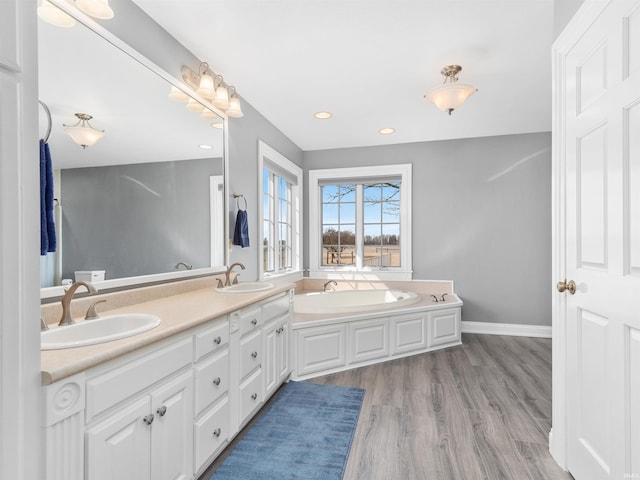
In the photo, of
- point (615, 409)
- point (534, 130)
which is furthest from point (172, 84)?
point (534, 130)

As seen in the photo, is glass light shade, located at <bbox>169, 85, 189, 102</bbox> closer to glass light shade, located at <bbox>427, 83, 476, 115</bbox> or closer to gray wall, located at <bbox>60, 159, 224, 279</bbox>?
gray wall, located at <bbox>60, 159, 224, 279</bbox>

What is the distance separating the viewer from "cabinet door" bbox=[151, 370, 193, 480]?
1283 mm

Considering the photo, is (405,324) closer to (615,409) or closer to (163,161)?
(615,409)

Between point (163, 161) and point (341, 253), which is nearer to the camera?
point (163, 161)

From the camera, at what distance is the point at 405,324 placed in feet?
11.2

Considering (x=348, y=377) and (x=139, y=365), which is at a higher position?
(x=139, y=365)

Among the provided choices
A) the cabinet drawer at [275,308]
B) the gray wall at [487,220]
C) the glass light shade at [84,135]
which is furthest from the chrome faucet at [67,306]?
the gray wall at [487,220]

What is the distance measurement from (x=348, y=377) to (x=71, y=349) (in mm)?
2237

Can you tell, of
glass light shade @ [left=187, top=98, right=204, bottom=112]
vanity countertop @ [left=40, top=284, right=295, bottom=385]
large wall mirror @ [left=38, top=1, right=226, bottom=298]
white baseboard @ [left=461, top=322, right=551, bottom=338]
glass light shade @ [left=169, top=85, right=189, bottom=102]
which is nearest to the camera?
vanity countertop @ [left=40, top=284, right=295, bottom=385]

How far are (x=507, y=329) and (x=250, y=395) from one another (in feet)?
11.1

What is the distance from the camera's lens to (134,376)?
3.89 feet

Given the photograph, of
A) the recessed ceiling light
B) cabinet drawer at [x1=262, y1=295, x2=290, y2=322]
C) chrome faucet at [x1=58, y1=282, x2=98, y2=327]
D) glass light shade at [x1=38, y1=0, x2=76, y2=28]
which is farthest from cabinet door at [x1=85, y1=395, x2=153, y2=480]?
the recessed ceiling light

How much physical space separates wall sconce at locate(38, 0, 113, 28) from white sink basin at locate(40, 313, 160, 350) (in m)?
1.29

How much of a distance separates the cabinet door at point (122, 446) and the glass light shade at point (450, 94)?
263 cm
